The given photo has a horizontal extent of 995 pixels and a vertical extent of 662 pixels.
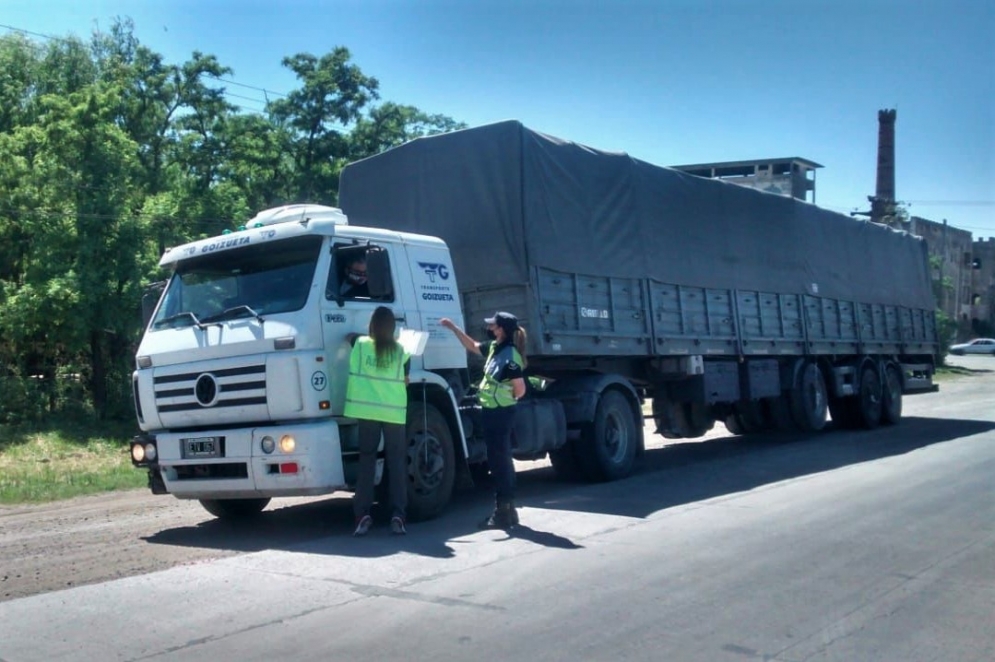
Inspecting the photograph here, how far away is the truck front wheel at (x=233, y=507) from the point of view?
9.45 meters

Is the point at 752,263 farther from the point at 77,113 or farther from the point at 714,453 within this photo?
the point at 77,113

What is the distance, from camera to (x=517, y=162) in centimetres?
1070

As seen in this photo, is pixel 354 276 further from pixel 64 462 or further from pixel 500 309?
pixel 64 462

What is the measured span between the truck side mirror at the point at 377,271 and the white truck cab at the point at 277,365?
0.01 m

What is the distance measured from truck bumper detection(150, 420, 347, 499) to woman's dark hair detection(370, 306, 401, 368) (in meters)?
0.67

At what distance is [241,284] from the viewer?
8758 mm

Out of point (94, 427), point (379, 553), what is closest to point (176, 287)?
point (379, 553)

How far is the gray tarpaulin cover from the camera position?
10750 millimetres

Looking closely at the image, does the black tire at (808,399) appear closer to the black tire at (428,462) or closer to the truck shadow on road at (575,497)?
the truck shadow on road at (575,497)

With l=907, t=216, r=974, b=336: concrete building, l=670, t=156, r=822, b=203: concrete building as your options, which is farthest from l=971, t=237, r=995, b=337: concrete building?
l=670, t=156, r=822, b=203: concrete building

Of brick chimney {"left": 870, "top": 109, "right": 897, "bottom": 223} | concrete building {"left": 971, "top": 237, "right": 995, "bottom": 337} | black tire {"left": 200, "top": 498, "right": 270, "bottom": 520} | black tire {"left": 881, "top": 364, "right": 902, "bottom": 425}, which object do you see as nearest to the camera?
black tire {"left": 200, "top": 498, "right": 270, "bottom": 520}

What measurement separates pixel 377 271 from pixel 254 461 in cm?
184

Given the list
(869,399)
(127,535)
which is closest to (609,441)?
(127,535)

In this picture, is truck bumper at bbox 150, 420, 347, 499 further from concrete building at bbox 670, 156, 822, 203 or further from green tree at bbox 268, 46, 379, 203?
concrete building at bbox 670, 156, 822, 203
